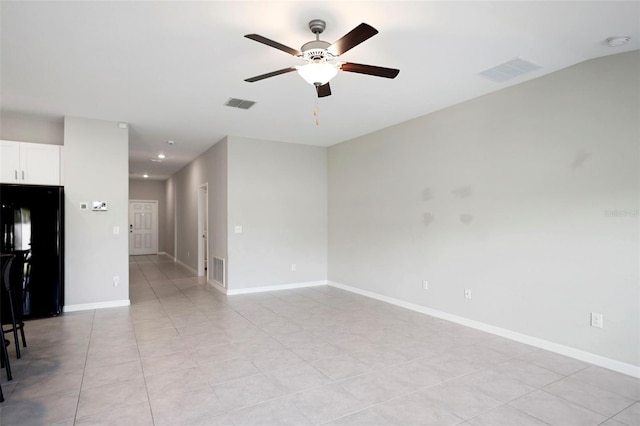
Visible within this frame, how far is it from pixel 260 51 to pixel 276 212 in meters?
3.80

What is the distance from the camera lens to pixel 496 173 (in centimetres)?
403

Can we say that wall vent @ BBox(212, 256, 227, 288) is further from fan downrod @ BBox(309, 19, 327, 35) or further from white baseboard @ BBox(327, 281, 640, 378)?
fan downrod @ BBox(309, 19, 327, 35)

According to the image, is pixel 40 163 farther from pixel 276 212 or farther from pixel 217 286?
pixel 276 212

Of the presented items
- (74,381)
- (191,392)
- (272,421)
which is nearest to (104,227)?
(74,381)

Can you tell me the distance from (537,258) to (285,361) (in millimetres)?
2735

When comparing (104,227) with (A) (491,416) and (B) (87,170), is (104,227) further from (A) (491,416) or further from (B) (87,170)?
(A) (491,416)

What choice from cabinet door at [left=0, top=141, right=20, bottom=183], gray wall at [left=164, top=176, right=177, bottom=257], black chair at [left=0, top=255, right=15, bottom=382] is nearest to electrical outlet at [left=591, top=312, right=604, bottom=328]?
black chair at [left=0, top=255, right=15, bottom=382]

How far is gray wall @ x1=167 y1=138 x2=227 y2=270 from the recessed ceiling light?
5211 millimetres

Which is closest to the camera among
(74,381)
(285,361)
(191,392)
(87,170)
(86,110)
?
(191,392)

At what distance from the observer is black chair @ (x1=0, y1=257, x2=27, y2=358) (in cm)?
301

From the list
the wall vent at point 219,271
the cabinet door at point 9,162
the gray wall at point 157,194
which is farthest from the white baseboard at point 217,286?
the gray wall at point 157,194

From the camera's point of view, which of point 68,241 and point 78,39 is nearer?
point 78,39

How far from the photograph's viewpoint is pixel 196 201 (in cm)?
820

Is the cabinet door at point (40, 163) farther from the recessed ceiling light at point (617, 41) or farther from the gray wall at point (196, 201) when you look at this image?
the recessed ceiling light at point (617, 41)
